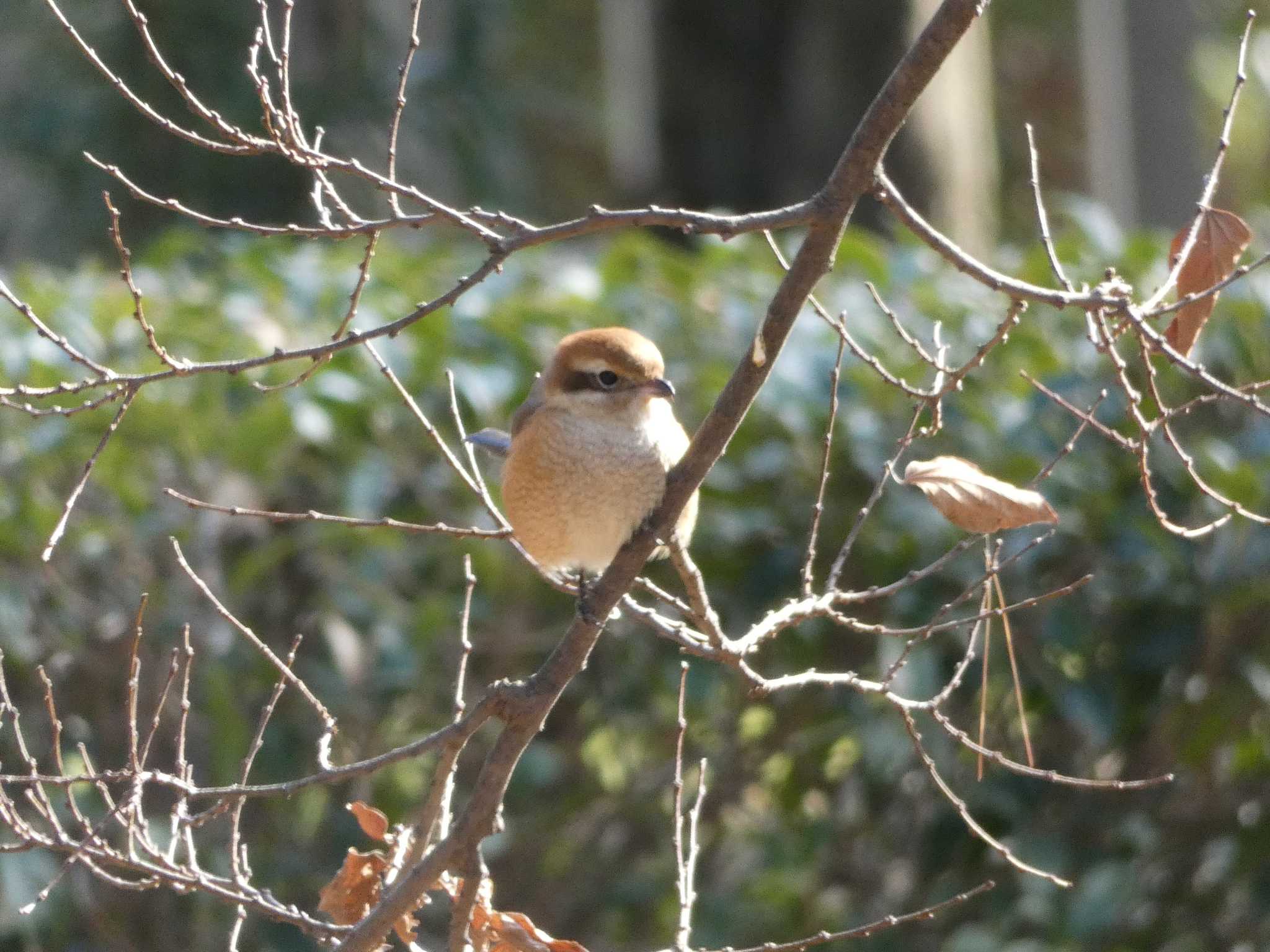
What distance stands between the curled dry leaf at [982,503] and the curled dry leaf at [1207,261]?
0.91 ft

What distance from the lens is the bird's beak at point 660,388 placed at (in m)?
3.17

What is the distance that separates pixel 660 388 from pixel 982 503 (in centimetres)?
124

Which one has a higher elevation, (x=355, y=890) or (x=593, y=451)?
(x=593, y=451)

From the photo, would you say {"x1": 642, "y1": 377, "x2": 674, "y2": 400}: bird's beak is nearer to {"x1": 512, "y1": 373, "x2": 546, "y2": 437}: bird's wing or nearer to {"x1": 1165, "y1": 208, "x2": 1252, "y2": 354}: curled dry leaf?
{"x1": 512, "y1": 373, "x2": 546, "y2": 437}: bird's wing

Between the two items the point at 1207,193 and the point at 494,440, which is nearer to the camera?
the point at 1207,193

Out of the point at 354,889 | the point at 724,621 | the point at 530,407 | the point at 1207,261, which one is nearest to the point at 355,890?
the point at 354,889

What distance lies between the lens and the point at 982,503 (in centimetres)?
204

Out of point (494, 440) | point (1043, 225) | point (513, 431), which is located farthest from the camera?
point (513, 431)

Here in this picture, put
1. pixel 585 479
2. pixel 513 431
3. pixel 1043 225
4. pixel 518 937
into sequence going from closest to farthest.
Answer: pixel 1043 225 < pixel 518 937 < pixel 585 479 < pixel 513 431

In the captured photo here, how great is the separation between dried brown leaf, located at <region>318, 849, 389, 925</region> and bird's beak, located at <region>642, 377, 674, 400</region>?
1191mm

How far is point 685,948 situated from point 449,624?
1769mm

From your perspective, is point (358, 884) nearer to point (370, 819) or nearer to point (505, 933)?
point (370, 819)

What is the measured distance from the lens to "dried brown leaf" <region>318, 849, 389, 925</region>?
2.32 m

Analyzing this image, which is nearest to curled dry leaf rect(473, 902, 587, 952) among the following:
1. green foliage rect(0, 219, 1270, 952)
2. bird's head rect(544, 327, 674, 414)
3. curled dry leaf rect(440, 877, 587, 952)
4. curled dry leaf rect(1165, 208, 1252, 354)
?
curled dry leaf rect(440, 877, 587, 952)
